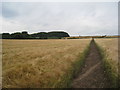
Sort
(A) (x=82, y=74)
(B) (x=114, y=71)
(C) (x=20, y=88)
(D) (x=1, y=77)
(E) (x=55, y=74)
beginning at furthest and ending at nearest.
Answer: (A) (x=82, y=74) < (B) (x=114, y=71) < (E) (x=55, y=74) < (D) (x=1, y=77) < (C) (x=20, y=88)

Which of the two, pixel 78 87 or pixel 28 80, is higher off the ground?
pixel 28 80

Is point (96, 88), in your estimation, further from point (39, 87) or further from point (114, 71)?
point (39, 87)

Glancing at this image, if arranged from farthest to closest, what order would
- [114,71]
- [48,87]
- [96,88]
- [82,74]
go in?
[82,74] → [114,71] → [96,88] → [48,87]

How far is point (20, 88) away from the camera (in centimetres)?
359

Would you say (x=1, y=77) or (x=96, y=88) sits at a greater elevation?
(x=1, y=77)

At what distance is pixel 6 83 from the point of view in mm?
3805

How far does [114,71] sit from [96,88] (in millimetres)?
1656

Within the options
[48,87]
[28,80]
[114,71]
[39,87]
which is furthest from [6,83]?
[114,71]

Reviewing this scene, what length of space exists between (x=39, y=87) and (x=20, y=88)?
737mm

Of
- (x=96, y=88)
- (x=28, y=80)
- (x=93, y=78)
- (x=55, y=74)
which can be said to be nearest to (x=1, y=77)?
(x=28, y=80)

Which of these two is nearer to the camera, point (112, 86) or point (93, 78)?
point (112, 86)

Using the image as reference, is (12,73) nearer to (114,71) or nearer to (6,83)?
(6,83)

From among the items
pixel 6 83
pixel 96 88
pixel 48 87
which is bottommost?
pixel 96 88

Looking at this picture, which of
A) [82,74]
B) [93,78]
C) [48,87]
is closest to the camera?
[48,87]
